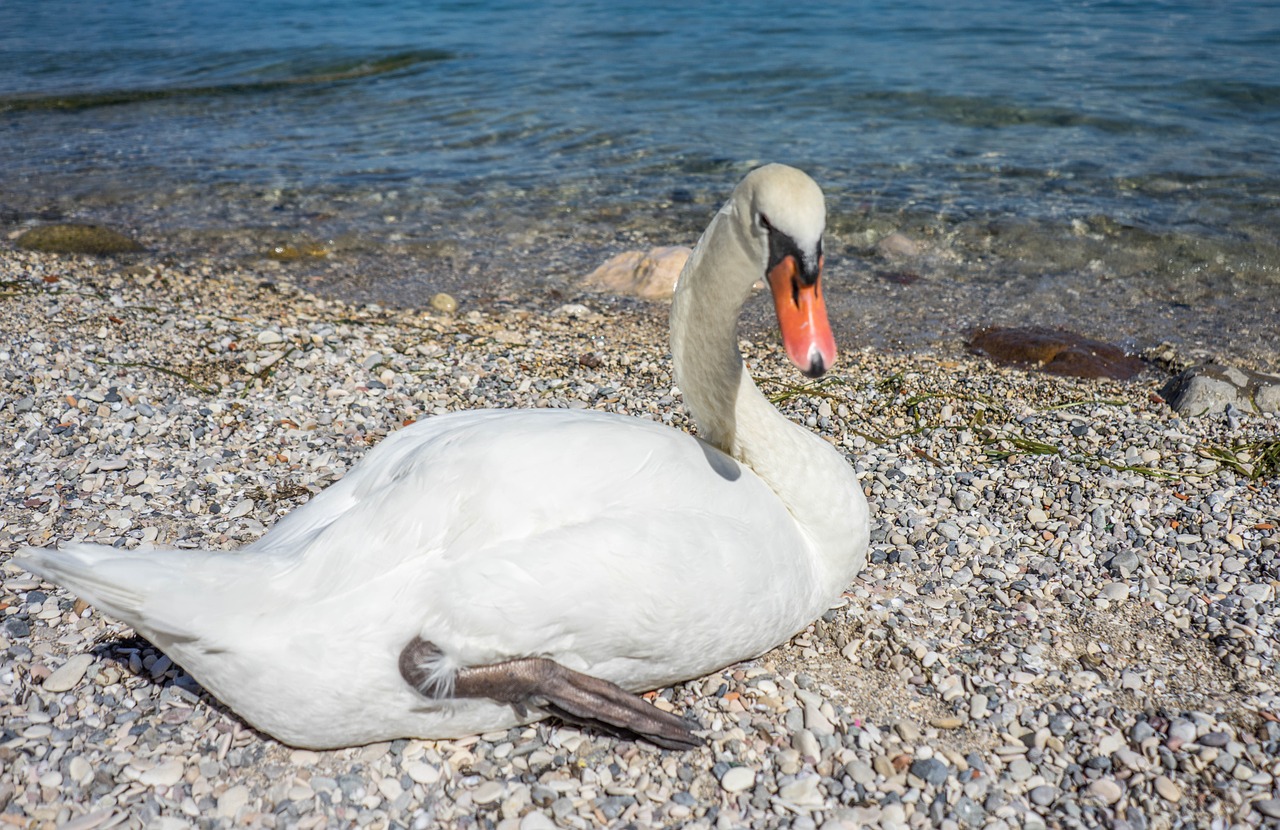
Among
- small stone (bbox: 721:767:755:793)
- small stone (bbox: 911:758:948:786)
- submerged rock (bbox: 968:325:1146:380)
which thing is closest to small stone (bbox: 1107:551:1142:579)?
small stone (bbox: 911:758:948:786)

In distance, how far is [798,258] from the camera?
9.12 feet

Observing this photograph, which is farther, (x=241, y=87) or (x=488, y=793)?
(x=241, y=87)

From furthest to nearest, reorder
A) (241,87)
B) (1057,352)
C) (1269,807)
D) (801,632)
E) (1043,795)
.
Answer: (241,87) < (1057,352) < (801,632) < (1043,795) < (1269,807)

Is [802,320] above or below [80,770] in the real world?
above

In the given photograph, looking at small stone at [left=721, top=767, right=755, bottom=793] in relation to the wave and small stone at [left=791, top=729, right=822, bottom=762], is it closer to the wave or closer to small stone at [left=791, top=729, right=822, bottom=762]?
small stone at [left=791, top=729, right=822, bottom=762]

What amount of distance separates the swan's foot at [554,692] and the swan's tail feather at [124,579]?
23.7 inches

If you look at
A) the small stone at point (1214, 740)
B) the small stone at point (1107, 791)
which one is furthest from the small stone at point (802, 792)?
the small stone at point (1214, 740)

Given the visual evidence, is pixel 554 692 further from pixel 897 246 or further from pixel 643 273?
pixel 897 246

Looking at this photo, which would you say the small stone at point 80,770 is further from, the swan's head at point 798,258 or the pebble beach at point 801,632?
the swan's head at point 798,258

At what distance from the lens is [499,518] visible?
2.87 metres

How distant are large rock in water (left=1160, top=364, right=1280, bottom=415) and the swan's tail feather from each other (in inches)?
196

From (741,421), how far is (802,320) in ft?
2.59

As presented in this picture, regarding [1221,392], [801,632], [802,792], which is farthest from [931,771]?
[1221,392]

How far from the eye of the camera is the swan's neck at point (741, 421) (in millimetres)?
3320
